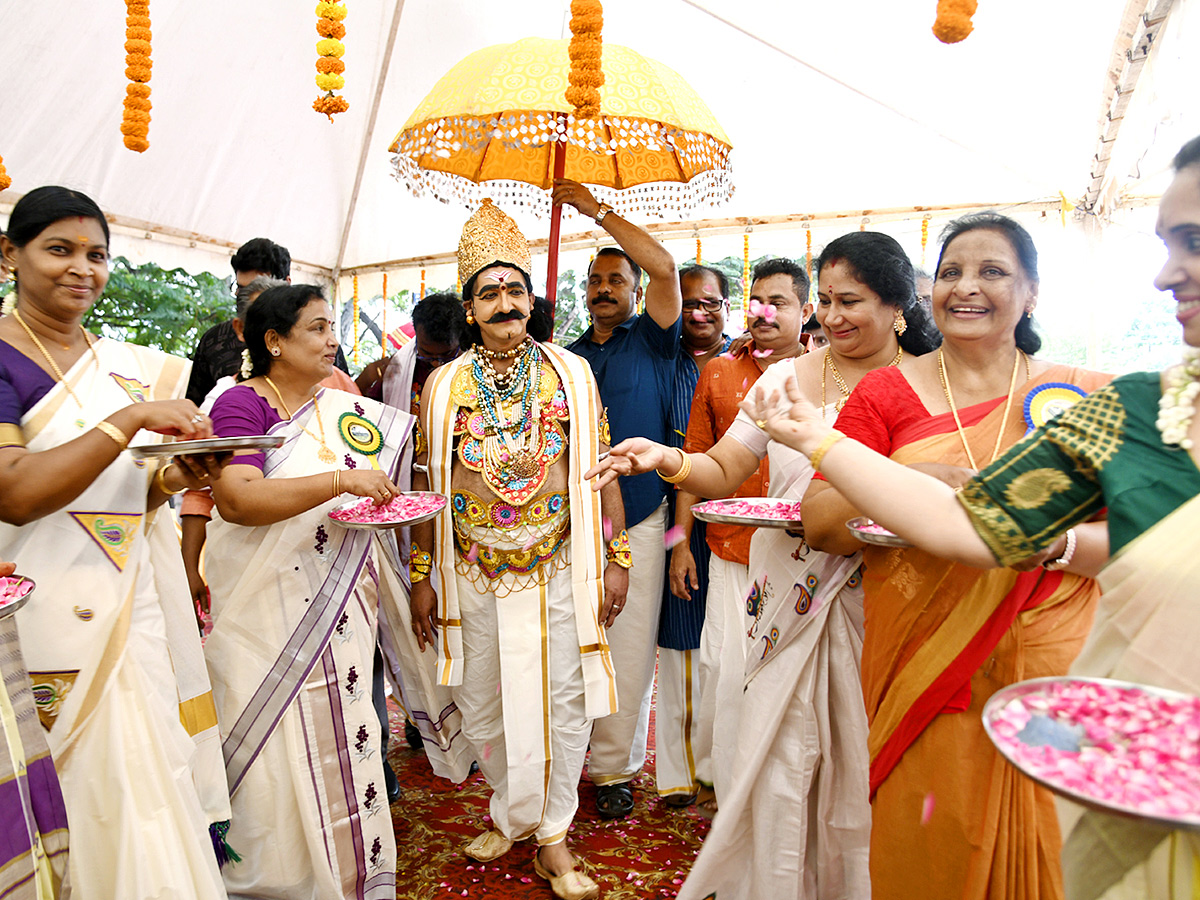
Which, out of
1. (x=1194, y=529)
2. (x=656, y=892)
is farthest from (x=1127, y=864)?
(x=656, y=892)

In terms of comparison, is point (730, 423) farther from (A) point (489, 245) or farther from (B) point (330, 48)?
(B) point (330, 48)

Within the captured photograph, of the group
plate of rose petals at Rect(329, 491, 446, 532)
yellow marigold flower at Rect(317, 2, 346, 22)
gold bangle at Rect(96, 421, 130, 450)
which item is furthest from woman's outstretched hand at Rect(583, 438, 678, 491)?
yellow marigold flower at Rect(317, 2, 346, 22)

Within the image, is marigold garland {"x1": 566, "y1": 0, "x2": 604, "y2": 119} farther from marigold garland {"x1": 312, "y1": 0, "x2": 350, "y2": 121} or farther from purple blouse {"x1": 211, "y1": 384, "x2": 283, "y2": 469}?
purple blouse {"x1": 211, "y1": 384, "x2": 283, "y2": 469}

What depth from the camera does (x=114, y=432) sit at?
6.46 ft

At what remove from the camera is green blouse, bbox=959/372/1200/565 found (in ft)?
4.03

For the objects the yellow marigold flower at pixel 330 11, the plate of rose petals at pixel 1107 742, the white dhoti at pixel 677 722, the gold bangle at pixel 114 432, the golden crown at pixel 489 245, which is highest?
the yellow marigold flower at pixel 330 11

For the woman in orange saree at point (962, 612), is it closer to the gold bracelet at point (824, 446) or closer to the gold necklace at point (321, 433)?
the gold bracelet at point (824, 446)

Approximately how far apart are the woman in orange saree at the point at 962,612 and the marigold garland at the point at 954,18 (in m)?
0.50

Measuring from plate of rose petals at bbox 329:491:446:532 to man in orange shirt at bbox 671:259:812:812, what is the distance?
3.98 ft

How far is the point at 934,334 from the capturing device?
8.55 ft

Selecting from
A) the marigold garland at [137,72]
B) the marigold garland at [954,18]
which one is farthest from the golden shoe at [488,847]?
the marigold garland at [137,72]

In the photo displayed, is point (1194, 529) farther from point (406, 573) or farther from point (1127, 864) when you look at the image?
point (406, 573)

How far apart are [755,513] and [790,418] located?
72 centimetres

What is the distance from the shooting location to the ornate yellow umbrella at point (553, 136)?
319cm
